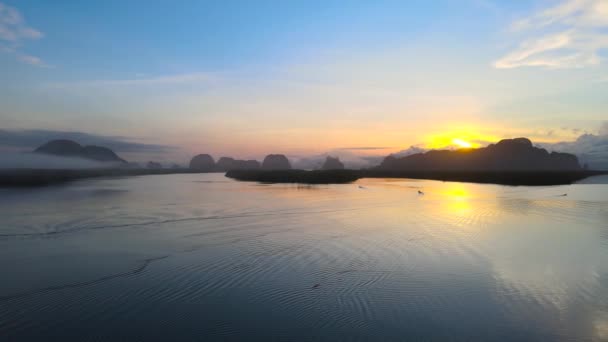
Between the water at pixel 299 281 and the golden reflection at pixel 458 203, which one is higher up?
the golden reflection at pixel 458 203

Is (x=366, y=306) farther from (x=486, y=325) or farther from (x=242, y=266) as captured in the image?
(x=242, y=266)

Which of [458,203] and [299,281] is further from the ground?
[458,203]

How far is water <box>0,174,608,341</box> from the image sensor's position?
7.79 metres

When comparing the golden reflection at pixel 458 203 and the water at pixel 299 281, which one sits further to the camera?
the golden reflection at pixel 458 203

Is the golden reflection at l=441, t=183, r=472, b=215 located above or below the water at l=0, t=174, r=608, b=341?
above

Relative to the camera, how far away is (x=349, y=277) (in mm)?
11336

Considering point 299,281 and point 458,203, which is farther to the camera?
point 458,203

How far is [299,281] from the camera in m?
10.9

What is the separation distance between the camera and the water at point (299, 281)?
7.79 metres

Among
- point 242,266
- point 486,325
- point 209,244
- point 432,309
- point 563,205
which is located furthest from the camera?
point 563,205

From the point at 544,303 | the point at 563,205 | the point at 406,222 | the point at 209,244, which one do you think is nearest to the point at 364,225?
the point at 406,222

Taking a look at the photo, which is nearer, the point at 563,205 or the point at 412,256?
the point at 412,256

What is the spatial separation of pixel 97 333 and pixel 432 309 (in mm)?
8045

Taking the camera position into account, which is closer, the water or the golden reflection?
the water
